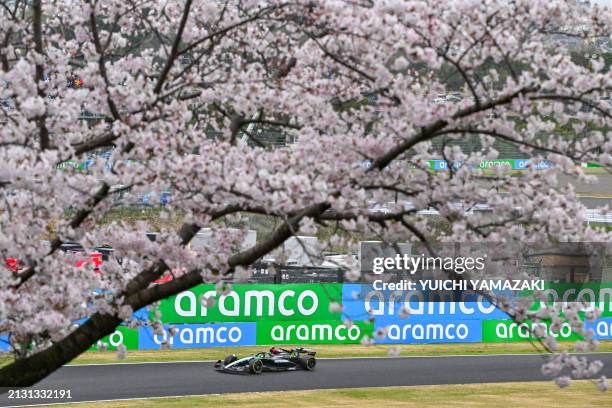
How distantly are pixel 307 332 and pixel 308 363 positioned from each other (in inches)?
137

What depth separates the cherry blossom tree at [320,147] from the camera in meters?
7.25

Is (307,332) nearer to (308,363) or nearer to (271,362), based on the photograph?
(308,363)

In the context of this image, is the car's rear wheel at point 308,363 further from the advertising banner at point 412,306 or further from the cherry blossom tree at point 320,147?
the cherry blossom tree at point 320,147

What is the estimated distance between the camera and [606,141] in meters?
7.60

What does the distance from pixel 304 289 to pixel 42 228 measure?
67.8ft

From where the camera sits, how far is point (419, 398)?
74.6 ft

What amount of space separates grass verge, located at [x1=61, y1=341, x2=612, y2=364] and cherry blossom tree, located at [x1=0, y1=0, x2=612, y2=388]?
681 inches

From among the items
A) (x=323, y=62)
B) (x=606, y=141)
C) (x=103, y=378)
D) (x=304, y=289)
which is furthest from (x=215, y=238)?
(x=304, y=289)

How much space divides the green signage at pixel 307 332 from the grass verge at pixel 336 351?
0.86 feet

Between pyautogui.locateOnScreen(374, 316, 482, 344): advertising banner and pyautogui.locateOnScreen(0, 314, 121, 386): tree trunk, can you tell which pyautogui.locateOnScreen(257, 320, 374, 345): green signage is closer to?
pyautogui.locateOnScreen(374, 316, 482, 344): advertising banner

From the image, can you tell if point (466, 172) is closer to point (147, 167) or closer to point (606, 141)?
point (606, 141)

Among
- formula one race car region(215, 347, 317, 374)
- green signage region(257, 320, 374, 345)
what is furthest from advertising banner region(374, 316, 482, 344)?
formula one race car region(215, 347, 317, 374)

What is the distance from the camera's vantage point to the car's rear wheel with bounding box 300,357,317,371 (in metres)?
25.3

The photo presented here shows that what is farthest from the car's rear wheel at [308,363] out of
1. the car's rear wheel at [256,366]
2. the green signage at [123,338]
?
the green signage at [123,338]
